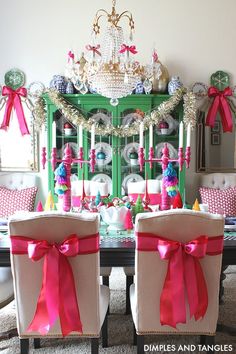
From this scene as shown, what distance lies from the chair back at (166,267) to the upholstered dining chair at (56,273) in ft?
0.69

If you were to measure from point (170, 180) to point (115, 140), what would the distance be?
1743mm

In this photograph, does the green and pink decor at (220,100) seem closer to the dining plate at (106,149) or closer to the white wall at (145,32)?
the white wall at (145,32)

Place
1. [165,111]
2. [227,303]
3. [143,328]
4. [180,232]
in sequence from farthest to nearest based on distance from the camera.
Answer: [165,111], [227,303], [143,328], [180,232]

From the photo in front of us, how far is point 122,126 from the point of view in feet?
12.7

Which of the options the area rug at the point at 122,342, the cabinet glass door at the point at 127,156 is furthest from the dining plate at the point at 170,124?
the area rug at the point at 122,342

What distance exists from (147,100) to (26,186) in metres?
1.62

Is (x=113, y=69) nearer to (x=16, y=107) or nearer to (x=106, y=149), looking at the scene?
(x=106, y=149)

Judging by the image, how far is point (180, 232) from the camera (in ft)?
5.38

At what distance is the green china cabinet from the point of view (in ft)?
12.7

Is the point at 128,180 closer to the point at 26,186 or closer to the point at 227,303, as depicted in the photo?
the point at 26,186

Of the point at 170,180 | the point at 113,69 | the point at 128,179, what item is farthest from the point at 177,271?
the point at 128,179

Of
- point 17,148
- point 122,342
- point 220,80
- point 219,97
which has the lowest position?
point 122,342

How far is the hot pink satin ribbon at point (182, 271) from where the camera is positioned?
5.32ft

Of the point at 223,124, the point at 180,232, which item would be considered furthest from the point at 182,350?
the point at 223,124
